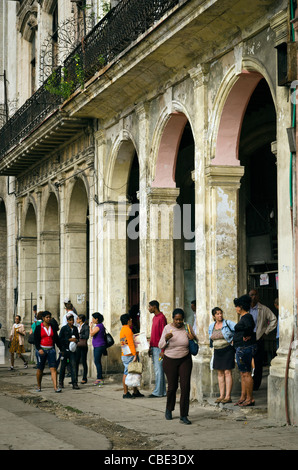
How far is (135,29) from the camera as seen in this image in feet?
44.2

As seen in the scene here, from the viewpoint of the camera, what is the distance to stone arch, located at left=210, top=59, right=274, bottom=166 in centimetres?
1170

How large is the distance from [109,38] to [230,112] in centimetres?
362

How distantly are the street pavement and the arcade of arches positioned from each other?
33.5 inches

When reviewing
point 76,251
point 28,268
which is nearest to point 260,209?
point 76,251

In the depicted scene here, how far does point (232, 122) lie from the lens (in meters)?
12.2

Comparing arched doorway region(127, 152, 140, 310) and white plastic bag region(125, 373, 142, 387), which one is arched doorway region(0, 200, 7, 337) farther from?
white plastic bag region(125, 373, 142, 387)

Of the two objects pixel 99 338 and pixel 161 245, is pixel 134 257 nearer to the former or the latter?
pixel 99 338

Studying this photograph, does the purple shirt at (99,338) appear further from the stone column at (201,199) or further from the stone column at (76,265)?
the stone column at (76,265)

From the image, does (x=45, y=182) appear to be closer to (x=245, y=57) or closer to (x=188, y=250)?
(x=188, y=250)

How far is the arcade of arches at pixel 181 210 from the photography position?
12.2m

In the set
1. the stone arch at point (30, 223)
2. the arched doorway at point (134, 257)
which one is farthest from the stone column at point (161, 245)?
the stone arch at point (30, 223)

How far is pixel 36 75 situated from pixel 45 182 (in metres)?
4.16

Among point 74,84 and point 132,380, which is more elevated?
point 74,84
